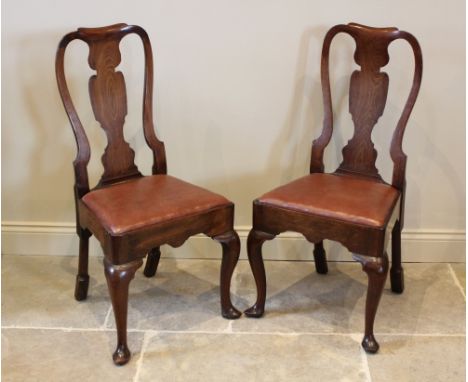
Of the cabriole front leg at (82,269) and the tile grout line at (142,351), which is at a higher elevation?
the cabriole front leg at (82,269)

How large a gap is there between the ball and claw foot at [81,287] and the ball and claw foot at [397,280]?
1.30m

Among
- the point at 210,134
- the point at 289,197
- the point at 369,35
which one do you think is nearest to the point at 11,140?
the point at 210,134

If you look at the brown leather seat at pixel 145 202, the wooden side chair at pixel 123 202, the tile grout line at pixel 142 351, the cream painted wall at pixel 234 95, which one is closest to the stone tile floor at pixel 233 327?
the tile grout line at pixel 142 351

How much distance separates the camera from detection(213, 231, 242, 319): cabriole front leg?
87.5 inches

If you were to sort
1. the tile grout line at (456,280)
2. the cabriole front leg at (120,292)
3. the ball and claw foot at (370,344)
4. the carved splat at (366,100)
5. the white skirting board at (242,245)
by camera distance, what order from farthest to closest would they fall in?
the white skirting board at (242,245)
the tile grout line at (456,280)
the carved splat at (366,100)
the ball and claw foot at (370,344)
the cabriole front leg at (120,292)

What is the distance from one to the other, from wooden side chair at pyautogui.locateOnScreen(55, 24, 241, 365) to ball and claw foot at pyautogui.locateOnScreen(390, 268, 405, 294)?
69cm

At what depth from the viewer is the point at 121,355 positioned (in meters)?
2.10

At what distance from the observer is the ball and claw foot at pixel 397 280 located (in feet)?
8.20

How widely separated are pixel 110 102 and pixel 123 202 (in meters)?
0.44

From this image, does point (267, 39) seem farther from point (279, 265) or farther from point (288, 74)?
point (279, 265)

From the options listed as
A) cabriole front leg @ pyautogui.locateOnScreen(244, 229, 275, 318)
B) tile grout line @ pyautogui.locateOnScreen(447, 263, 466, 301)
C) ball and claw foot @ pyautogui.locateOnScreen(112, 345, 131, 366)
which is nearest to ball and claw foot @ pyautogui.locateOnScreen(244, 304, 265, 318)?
cabriole front leg @ pyautogui.locateOnScreen(244, 229, 275, 318)

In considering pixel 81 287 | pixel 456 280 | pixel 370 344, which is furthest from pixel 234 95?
pixel 456 280

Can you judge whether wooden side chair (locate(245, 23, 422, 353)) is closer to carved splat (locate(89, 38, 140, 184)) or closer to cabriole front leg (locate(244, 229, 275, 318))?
cabriole front leg (locate(244, 229, 275, 318))

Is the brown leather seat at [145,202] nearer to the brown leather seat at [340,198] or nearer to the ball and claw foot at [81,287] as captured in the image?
the brown leather seat at [340,198]
